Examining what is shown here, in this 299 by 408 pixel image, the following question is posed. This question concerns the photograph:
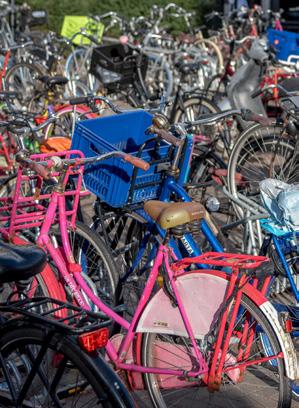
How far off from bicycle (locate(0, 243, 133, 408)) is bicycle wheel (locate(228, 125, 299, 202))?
8.78 ft

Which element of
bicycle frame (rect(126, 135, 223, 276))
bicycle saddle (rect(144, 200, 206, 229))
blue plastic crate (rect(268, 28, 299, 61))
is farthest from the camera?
blue plastic crate (rect(268, 28, 299, 61))

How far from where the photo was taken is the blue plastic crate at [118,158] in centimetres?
440

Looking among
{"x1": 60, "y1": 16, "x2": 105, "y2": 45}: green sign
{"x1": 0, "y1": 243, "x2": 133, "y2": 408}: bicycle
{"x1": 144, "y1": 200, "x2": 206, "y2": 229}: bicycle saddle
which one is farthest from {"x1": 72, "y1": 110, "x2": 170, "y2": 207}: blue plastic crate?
{"x1": 60, "y1": 16, "x2": 105, "y2": 45}: green sign

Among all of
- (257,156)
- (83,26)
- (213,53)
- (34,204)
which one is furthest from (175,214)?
(83,26)

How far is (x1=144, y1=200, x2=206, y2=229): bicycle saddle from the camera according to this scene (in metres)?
3.56

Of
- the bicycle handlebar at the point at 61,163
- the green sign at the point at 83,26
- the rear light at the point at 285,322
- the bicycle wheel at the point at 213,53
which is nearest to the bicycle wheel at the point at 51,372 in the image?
the rear light at the point at 285,322

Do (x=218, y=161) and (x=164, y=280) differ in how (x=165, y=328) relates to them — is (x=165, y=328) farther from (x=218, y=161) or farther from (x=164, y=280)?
(x=218, y=161)

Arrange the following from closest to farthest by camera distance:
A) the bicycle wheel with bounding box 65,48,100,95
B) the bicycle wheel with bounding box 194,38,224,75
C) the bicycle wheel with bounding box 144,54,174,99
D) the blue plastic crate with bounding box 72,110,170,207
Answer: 1. the blue plastic crate with bounding box 72,110,170,207
2. the bicycle wheel with bounding box 144,54,174,99
3. the bicycle wheel with bounding box 65,48,100,95
4. the bicycle wheel with bounding box 194,38,224,75

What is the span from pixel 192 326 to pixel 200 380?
0.76 ft

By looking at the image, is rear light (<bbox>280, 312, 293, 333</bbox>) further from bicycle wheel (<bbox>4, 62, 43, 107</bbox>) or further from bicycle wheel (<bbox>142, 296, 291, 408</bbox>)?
bicycle wheel (<bbox>4, 62, 43, 107</bbox>)

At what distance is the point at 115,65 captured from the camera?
864 centimetres

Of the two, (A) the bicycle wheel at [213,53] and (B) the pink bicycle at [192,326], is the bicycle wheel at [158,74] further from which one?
(B) the pink bicycle at [192,326]

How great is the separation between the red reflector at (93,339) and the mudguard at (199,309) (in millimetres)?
784

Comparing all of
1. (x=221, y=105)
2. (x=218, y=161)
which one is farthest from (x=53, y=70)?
(x=218, y=161)
